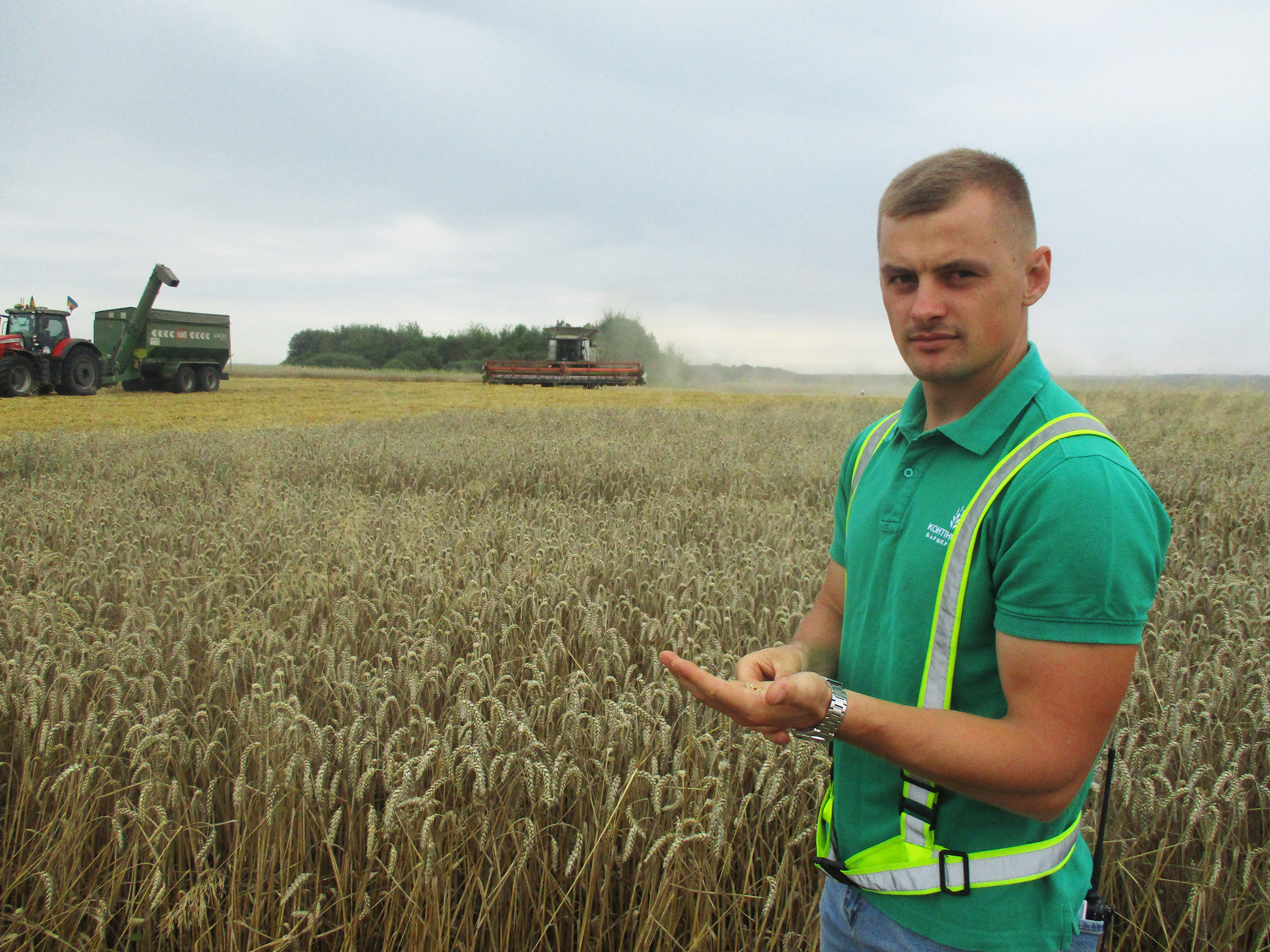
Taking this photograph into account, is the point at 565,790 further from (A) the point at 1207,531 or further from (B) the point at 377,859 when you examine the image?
(A) the point at 1207,531

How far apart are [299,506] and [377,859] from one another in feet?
15.5

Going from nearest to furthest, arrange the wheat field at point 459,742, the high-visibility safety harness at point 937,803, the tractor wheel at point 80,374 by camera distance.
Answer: the high-visibility safety harness at point 937,803 → the wheat field at point 459,742 → the tractor wheel at point 80,374

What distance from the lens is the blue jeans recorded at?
119 cm

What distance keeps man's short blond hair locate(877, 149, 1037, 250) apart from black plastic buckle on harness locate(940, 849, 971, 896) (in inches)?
35.2

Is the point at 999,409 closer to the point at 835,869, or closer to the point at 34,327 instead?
the point at 835,869

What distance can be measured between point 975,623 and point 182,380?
28887 mm

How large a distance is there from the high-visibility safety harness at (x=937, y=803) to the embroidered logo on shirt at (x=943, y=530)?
1 centimetres

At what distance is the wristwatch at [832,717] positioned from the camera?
1.04m

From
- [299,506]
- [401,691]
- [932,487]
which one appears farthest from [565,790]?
[299,506]

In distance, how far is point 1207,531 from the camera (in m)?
5.45

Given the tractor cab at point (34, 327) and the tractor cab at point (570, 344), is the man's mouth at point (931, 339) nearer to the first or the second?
the tractor cab at point (34, 327)

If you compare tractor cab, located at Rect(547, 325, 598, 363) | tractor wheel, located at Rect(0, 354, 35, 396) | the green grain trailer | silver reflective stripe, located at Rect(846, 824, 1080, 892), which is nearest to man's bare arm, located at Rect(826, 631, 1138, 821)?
silver reflective stripe, located at Rect(846, 824, 1080, 892)

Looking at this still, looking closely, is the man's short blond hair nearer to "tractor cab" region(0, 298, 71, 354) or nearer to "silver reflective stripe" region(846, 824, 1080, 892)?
"silver reflective stripe" region(846, 824, 1080, 892)

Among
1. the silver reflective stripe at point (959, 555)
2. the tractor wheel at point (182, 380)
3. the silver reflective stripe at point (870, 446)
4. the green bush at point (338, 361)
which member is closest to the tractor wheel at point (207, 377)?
the tractor wheel at point (182, 380)
